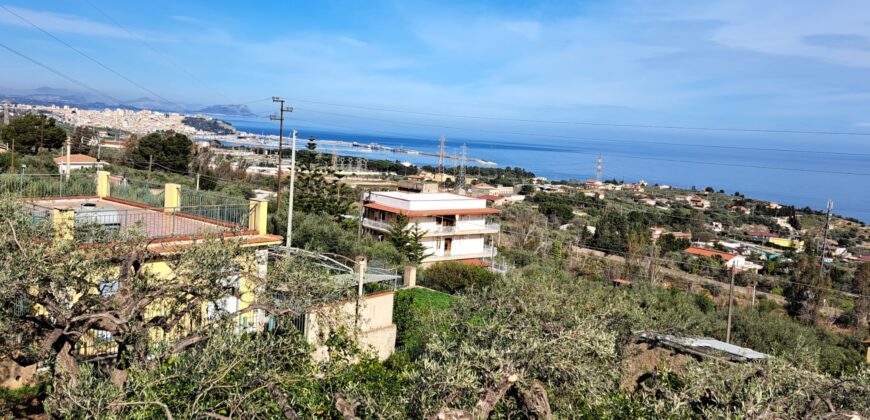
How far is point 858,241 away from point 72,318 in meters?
60.1

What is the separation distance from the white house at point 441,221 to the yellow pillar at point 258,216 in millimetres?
21057

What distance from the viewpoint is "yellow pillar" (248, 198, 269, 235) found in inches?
457

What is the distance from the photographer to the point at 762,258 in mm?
39500

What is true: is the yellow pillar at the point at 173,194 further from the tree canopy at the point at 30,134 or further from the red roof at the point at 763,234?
the red roof at the point at 763,234

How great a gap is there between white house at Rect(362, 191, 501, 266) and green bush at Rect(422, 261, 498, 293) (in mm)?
8486

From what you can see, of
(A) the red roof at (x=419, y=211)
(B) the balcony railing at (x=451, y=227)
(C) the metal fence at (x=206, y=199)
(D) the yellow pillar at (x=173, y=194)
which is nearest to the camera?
(C) the metal fence at (x=206, y=199)

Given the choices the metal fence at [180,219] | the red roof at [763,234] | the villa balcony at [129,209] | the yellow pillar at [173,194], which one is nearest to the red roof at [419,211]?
the villa balcony at [129,209]

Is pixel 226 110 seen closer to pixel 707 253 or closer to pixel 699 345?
pixel 707 253

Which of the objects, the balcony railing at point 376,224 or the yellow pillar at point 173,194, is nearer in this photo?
the yellow pillar at point 173,194

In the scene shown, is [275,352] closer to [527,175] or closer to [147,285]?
[147,285]

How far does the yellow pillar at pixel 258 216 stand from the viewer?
1160cm

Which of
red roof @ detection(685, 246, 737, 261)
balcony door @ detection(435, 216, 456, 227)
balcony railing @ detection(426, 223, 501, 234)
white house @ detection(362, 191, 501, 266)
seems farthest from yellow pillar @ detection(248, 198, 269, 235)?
red roof @ detection(685, 246, 737, 261)

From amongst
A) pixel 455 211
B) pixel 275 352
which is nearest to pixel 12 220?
pixel 275 352

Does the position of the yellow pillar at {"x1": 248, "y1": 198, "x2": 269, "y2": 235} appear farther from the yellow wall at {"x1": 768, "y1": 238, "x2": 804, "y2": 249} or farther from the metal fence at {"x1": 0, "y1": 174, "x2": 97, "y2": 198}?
the yellow wall at {"x1": 768, "y1": 238, "x2": 804, "y2": 249}
